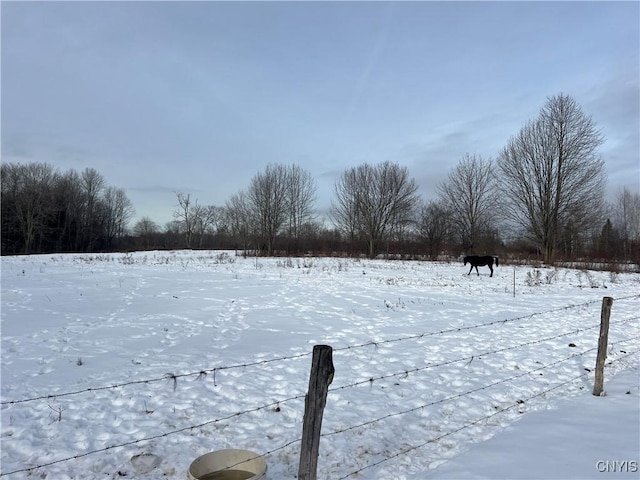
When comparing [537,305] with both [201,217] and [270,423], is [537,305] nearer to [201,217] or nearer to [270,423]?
[270,423]

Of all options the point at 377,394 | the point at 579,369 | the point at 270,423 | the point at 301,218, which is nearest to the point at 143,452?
the point at 270,423

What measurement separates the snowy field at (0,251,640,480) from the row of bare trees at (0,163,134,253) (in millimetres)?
57230

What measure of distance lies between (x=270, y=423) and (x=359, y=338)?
407 centimetres

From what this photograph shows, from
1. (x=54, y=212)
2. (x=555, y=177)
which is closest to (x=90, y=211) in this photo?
(x=54, y=212)

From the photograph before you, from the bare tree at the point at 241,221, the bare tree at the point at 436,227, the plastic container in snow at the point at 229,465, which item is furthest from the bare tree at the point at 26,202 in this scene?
the plastic container in snow at the point at 229,465

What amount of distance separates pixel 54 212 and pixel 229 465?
70808 mm

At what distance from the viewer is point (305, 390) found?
5.54 m

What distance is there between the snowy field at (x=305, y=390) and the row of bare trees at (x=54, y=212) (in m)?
57.2

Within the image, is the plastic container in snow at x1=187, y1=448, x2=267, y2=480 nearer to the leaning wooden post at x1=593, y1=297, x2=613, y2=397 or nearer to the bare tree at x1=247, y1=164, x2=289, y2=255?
the leaning wooden post at x1=593, y1=297, x2=613, y2=397

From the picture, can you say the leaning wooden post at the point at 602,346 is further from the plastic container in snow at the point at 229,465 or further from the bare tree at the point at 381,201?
the bare tree at the point at 381,201

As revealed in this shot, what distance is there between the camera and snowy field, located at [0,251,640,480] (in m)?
3.78

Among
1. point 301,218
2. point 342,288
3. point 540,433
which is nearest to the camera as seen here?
point 540,433

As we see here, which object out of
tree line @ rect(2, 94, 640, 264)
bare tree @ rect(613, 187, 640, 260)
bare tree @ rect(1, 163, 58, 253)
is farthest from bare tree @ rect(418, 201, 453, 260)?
bare tree @ rect(1, 163, 58, 253)

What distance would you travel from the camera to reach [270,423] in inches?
180
